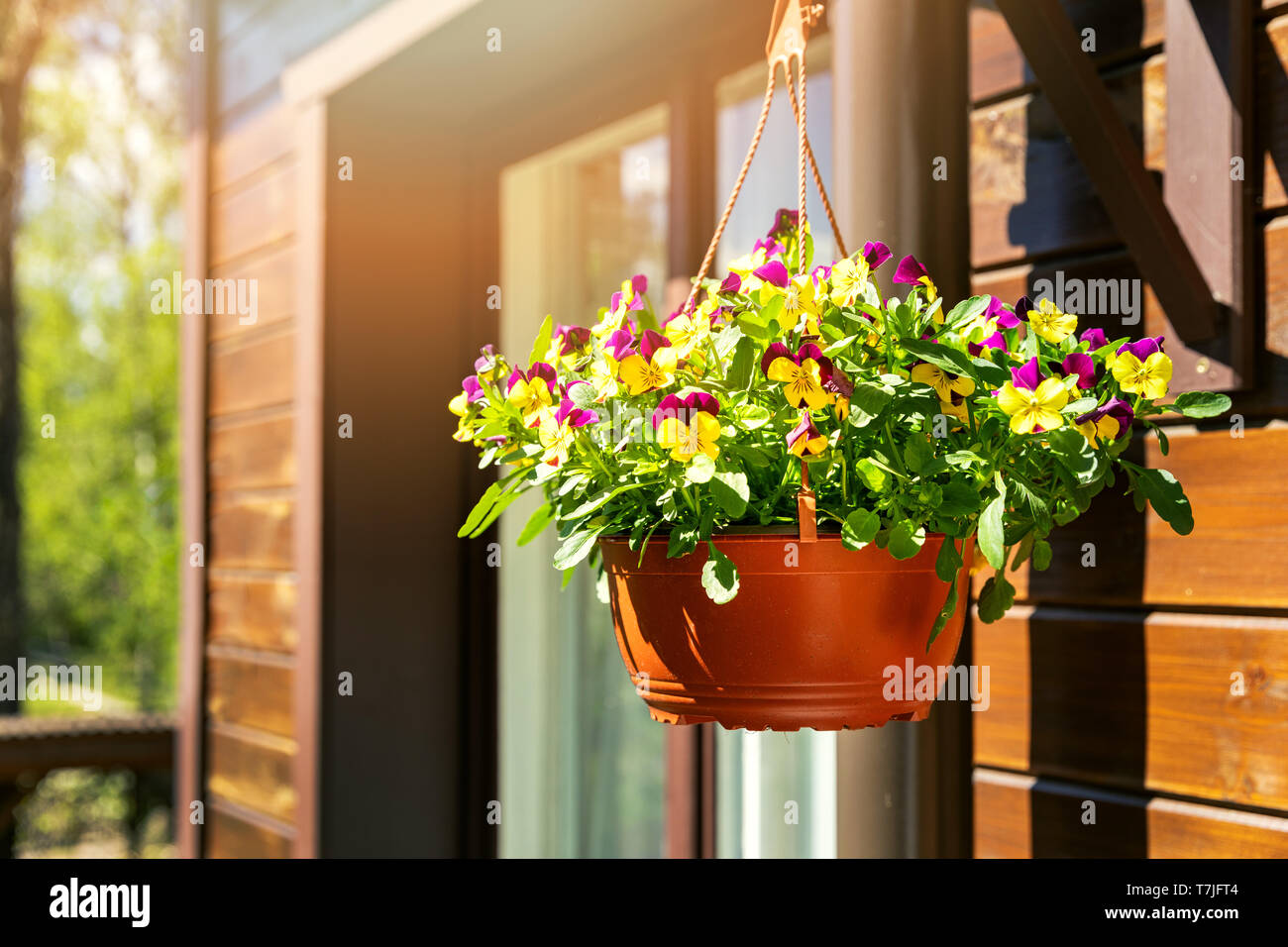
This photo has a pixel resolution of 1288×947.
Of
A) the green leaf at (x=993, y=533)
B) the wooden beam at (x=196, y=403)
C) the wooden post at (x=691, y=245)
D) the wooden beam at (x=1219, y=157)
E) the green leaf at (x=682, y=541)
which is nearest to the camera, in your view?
the green leaf at (x=993, y=533)

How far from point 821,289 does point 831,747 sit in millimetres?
1146

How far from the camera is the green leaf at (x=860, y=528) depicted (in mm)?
812

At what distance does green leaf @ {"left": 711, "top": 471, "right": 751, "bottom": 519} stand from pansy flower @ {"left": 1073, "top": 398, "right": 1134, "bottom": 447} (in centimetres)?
24

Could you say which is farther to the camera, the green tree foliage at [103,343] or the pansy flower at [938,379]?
the green tree foliage at [103,343]

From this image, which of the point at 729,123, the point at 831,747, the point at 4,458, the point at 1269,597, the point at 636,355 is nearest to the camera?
the point at 636,355

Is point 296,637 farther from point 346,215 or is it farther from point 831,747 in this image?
point 831,747

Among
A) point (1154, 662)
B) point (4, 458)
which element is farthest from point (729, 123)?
point (4, 458)

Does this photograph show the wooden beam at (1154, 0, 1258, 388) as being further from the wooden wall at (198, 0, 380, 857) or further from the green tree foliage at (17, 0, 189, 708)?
the green tree foliage at (17, 0, 189, 708)

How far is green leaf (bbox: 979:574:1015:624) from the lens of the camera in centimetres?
88

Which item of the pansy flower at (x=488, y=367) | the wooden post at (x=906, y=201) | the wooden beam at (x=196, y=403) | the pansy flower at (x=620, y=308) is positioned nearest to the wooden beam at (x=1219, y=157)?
the wooden post at (x=906, y=201)

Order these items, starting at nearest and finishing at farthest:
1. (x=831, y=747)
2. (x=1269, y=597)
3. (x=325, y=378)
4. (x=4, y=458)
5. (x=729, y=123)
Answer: (x=1269, y=597), (x=831, y=747), (x=729, y=123), (x=325, y=378), (x=4, y=458)

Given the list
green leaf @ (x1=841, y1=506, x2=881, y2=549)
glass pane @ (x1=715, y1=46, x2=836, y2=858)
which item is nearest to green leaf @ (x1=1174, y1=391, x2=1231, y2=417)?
green leaf @ (x1=841, y1=506, x2=881, y2=549)

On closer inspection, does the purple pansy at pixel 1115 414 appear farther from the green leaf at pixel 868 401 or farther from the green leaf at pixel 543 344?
the green leaf at pixel 543 344
